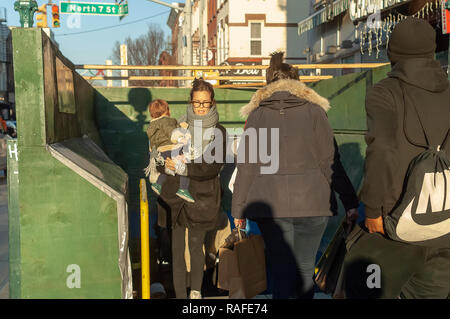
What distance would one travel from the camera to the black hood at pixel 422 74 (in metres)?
2.97

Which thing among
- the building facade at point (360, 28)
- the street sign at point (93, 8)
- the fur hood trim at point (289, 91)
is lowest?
the fur hood trim at point (289, 91)

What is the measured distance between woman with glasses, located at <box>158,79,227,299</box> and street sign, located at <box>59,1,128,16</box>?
55.0 feet

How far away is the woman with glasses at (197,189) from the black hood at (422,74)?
1.77m

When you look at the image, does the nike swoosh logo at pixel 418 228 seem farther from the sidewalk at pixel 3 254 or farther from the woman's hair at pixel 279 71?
the sidewalk at pixel 3 254

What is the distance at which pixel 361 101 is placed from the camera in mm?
6922

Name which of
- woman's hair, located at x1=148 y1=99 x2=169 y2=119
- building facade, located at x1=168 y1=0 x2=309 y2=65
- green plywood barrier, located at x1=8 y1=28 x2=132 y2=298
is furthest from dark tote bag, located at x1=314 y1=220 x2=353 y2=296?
building facade, located at x1=168 y1=0 x2=309 y2=65

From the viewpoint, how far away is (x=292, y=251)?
3.52 m

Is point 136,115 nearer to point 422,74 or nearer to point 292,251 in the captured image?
point 292,251

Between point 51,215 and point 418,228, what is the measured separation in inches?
98.6

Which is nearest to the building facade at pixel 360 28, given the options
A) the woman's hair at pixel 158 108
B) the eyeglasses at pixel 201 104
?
the woman's hair at pixel 158 108

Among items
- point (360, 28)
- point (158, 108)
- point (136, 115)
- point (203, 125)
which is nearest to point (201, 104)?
point (203, 125)

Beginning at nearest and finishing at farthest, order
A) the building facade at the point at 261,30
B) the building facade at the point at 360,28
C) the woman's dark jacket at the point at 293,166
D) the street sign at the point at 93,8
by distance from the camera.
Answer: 1. the woman's dark jacket at the point at 293,166
2. the building facade at the point at 360,28
3. the street sign at the point at 93,8
4. the building facade at the point at 261,30

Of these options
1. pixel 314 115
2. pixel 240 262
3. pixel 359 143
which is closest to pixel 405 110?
pixel 314 115
